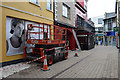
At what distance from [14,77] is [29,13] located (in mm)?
5111

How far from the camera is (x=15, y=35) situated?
295 inches

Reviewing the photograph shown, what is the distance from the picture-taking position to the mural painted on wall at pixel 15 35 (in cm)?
701

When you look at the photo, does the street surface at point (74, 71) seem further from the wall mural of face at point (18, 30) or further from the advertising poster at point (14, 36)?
the wall mural of face at point (18, 30)

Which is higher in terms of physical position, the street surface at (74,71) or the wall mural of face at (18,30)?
the wall mural of face at (18,30)

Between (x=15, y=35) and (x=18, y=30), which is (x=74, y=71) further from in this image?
(x=18, y=30)

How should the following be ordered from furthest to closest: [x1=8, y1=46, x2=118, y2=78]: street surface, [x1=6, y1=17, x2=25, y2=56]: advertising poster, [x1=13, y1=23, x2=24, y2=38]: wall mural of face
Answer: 1. [x1=13, y1=23, x2=24, y2=38]: wall mural of face
2. [x1=6, y1=17, x2=25, y2=56]: advertising poster
3. [x1=8, y1=46, x2=118, y2=78]: street surface

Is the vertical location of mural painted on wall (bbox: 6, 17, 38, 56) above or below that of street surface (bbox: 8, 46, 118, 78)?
above

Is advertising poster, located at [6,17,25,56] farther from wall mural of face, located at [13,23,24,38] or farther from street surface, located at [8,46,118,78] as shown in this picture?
street surface, located at [8,46,118,78]

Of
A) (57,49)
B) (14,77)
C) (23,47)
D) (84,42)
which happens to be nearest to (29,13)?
(23,47)

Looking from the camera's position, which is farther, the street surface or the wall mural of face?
the wall mural of face

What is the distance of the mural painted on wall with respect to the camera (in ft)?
23.0

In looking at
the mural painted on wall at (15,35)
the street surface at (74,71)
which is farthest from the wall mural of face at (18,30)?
the street surface at (74,71)

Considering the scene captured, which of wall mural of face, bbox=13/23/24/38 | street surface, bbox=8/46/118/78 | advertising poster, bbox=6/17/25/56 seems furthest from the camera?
wall mural of face, bbox=13/23/24/38

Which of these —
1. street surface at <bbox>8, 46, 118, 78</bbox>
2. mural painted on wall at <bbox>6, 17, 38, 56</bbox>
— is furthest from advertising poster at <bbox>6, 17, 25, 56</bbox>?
street surface at <bbox>8, 46, 118, 78</bbox>
